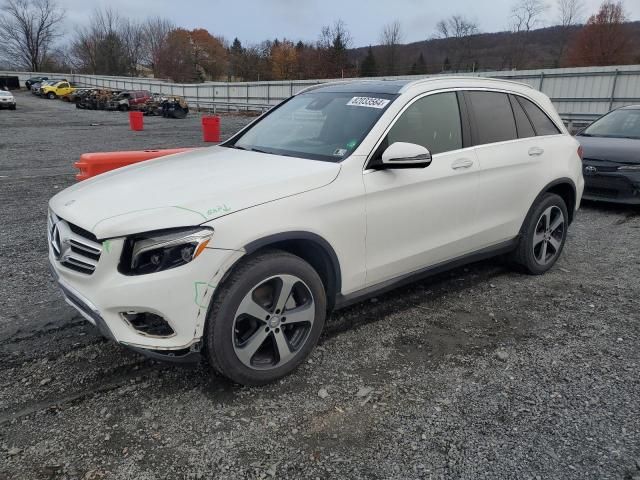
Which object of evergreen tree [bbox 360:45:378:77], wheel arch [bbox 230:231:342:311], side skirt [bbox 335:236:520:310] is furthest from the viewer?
evergreen tree [bbox 360:45:378:77]

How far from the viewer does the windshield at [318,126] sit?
3400 mm

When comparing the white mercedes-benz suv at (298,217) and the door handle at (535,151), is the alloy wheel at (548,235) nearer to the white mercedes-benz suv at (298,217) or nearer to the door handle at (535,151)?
the white mercedes-benz suv at (298,217)

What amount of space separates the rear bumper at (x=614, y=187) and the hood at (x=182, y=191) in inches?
230

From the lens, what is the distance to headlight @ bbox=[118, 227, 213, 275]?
2.49 meters

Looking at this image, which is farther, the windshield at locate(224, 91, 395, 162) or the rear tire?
the rear tire

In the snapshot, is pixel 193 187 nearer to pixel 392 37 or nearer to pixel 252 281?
pixel 252 281

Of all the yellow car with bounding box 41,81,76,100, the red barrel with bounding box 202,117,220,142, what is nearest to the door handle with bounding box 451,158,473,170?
the red barrel with bounding box 202,117,220,142

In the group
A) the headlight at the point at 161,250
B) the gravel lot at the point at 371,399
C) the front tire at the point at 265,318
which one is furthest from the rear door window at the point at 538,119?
the headlight at the point at 161,250

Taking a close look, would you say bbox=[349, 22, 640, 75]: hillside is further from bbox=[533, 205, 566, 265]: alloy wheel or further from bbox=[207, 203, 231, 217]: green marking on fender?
bbox=[207, 203, 231, 217]: green marking on fender

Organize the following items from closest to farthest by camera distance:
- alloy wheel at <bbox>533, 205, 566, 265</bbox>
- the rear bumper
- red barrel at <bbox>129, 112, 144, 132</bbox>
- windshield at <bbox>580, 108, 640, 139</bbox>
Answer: alloy wheel at <bbox>533, 205, 566, 265</bbox>
the rear bumper
windshield at <bbox>580, 108, 640, 139</bbox>
red barrel at <bbox>129, 112, 144, 132</bbox>

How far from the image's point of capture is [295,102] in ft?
14.1

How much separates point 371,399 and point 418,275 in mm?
1159

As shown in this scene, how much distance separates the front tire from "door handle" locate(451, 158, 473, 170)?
149cm

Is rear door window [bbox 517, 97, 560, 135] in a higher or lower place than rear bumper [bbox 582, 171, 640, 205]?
higher
